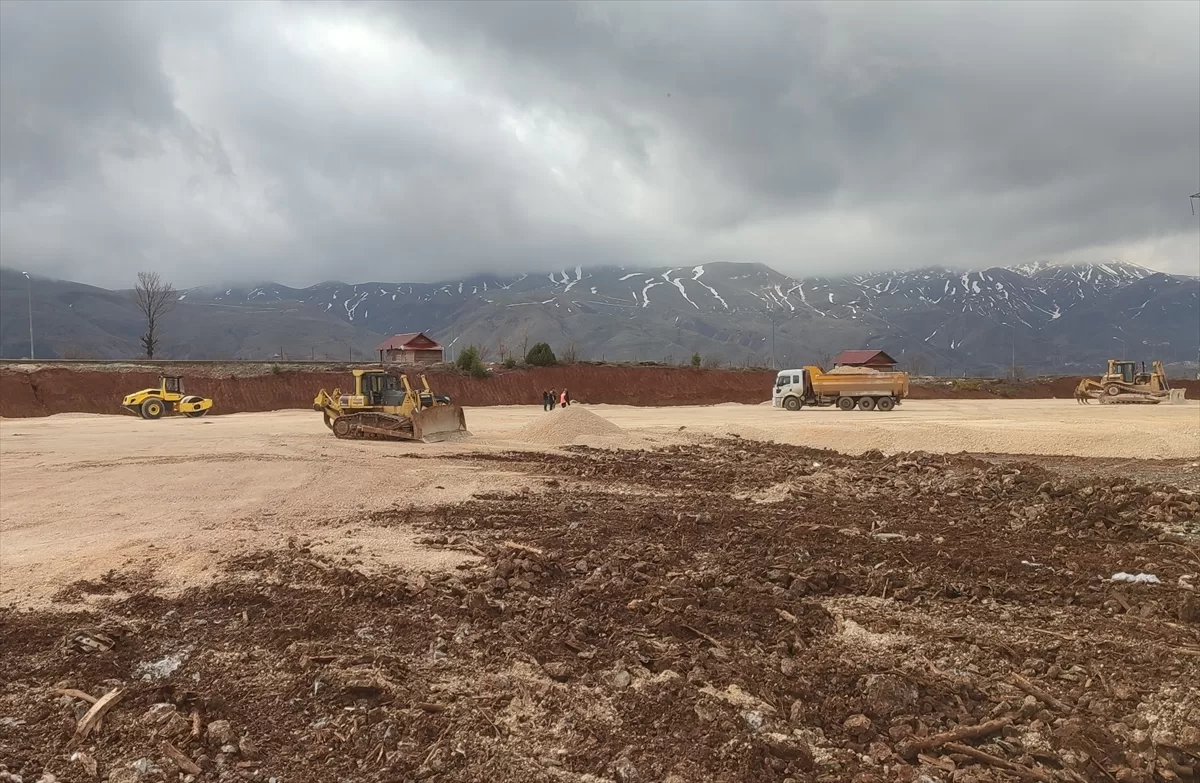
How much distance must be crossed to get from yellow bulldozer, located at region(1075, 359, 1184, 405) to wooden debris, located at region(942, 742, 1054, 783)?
136 feet

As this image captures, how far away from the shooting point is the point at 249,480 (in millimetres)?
14039

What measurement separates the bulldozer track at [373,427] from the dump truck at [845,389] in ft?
71.9

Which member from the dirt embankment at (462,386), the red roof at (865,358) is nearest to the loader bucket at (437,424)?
the dirt embankment at (462,386)

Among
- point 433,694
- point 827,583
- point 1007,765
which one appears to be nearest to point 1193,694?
point 1007,765

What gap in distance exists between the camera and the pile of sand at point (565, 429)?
75.0ft

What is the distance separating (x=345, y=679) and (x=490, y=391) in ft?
163

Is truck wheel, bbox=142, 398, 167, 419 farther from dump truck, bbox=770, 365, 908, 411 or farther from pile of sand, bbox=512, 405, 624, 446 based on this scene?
dump truck, bbox=770, 365, 908, 411

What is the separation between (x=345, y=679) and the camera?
5.00m

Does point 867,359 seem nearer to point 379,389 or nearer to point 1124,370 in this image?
point 1124,370

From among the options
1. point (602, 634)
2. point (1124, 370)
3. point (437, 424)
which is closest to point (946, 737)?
point (602, 634)

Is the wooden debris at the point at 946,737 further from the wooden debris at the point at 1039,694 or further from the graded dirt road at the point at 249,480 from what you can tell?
the graded dirt road at the point at 249,480

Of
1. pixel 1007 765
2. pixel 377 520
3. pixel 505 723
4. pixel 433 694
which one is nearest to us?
pixel 1007 765

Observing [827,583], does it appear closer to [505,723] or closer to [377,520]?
[505,723]

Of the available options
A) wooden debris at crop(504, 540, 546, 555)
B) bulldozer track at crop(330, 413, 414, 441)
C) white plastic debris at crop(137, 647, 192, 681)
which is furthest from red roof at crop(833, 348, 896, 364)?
white plastic debris at crop(137, 647, 192, 681)
